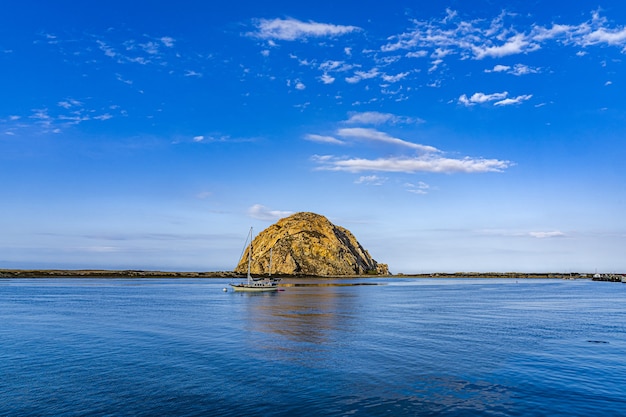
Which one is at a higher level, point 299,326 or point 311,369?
point 299,326

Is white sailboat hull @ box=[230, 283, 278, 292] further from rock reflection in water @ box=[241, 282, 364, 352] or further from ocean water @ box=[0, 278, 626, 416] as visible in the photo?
ocean water @ box=[0, 278, 626, 416]

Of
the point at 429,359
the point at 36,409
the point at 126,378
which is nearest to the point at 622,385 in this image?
the point at 429,359

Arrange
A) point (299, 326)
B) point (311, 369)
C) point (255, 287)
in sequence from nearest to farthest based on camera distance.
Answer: point (311, 369) < point (299, 326) < point (255, 287)

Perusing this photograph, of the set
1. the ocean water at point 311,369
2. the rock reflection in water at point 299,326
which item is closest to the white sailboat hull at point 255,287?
the rock reflection in water at point 299,326

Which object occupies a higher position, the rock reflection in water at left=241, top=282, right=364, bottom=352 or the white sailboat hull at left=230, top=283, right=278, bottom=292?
the white sailboat hull at left=230, top=283, right=278, bottom=292

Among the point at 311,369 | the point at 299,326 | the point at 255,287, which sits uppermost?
the point at 255,287

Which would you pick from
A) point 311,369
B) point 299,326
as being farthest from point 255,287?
point 311,369

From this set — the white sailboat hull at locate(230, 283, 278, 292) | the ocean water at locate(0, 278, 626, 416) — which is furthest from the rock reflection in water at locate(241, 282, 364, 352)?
the white sailboat hull at locate(230, 283, 278, 292)

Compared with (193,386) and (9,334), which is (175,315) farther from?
(193,386)

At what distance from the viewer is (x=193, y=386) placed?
86.9 ft

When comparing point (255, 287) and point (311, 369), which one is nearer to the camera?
point (311, 369)

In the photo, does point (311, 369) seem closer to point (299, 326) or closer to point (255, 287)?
point (299, 326)

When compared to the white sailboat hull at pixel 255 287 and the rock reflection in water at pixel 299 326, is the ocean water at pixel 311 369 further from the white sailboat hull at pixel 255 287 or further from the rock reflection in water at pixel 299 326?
the white sailboat hull at pixel 255 287

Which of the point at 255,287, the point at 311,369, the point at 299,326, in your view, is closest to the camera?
the point at 311,369
